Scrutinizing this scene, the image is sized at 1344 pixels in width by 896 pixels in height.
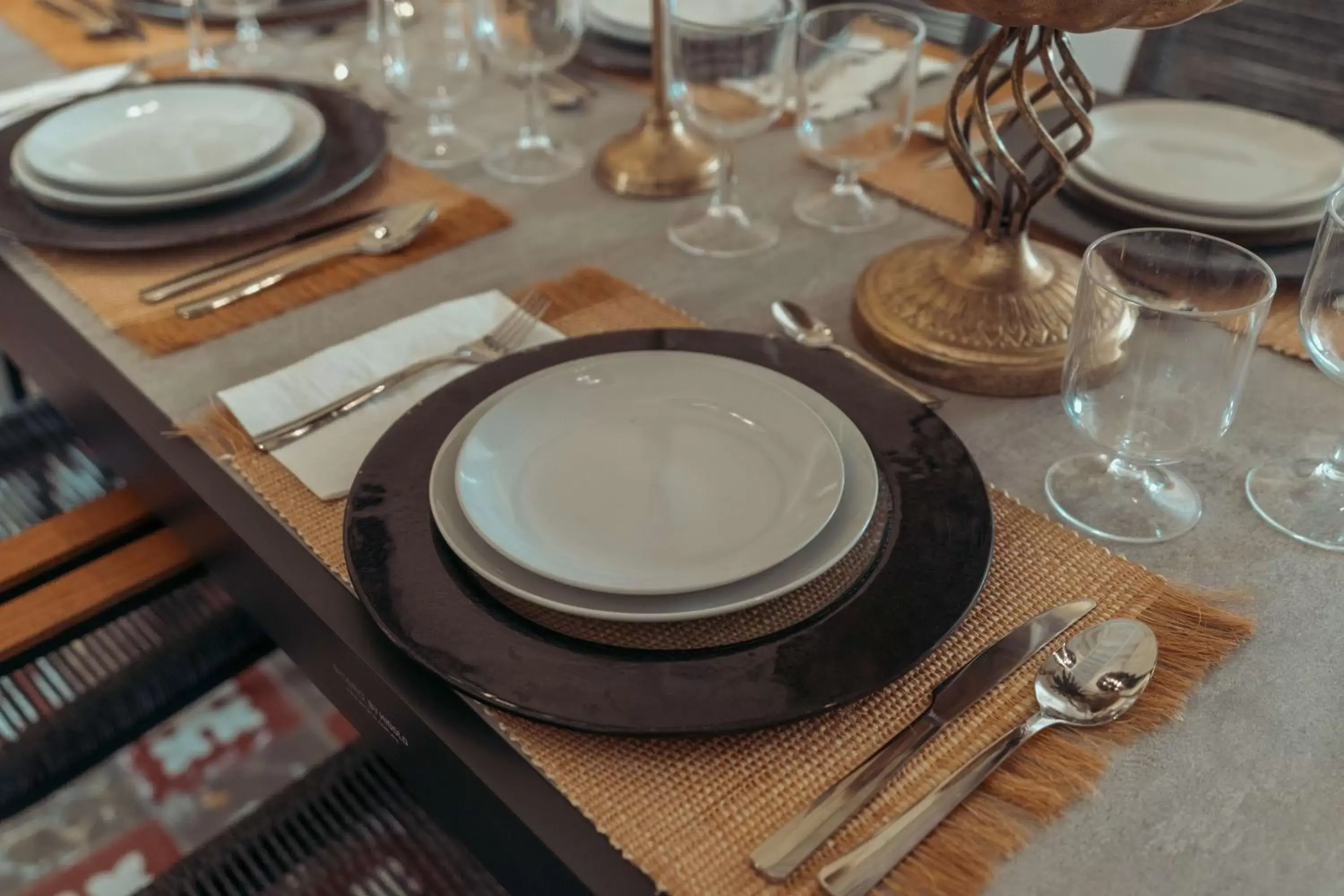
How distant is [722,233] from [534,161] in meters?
0.22

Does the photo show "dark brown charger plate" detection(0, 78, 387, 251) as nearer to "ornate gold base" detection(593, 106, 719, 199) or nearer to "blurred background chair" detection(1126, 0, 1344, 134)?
"ornate gold base" detection(593, 106, 719, 199)

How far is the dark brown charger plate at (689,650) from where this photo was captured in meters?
0.45

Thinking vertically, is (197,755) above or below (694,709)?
below

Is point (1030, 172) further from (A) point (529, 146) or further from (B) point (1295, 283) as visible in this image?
(A) point (529, 146)

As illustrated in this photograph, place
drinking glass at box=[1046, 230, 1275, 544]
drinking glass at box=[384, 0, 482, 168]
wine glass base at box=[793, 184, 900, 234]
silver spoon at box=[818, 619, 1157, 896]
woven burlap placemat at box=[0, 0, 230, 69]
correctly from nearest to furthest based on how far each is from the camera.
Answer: silver spoon at box=[818, 619, 1157, 896]
drinking glass at box=[1046, 230, 1275, 544]
wine glass base at box=[793, 184, 900, 234]
drinking glass at box=[384, 0, 482, 168]
woven burlap placemat at box=[0, 0, 230, 69]

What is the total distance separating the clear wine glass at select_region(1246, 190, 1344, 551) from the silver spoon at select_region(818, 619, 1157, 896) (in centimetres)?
14

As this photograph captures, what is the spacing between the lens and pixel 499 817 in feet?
1.54

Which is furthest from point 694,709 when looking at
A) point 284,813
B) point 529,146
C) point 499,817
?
point 529,146

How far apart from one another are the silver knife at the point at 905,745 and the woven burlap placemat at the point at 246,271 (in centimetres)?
53

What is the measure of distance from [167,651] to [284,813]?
0.49ft

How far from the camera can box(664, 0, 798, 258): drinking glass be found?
31.8 inches

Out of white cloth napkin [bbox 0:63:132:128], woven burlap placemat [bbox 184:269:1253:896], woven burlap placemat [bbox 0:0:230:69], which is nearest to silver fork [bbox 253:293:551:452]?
woven burlap placemat [bbox 184:269:1253:896]

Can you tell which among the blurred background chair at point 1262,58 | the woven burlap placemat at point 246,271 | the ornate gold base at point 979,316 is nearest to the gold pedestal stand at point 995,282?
the ornate gold base at point 979,316

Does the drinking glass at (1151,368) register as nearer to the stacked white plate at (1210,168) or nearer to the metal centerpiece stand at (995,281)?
the metal centerpiece stand at (995,281)
